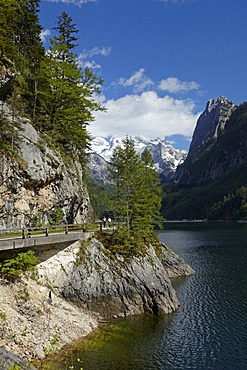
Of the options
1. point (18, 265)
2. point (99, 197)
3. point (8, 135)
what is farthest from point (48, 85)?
point (99, 197)

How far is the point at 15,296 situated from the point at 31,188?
1314cm

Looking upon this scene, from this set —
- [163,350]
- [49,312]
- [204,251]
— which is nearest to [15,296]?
[49,312]

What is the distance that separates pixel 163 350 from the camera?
25.5 m

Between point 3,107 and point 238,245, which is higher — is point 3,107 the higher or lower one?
the higher one

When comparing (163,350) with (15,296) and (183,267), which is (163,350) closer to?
(15,296)

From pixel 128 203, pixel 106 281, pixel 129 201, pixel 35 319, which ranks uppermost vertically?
pixel 129 201

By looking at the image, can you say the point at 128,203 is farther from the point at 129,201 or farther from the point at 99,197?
the point at 99,197

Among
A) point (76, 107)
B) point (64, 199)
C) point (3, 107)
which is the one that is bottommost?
point (64, 199)

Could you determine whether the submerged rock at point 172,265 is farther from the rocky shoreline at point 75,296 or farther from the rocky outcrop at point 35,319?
the rocky outcrop at point 35,319

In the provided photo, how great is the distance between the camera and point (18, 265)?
26828mm

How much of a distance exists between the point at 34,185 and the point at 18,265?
1099cm

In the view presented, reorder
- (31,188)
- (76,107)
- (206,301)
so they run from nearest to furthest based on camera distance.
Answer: (31,188), (206,301), (76,107)

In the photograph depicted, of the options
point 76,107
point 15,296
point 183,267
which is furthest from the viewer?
point 183,267

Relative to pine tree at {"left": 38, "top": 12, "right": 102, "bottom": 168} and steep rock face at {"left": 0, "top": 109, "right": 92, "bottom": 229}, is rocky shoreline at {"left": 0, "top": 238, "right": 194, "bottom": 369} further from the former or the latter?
pine tree at {"left": 38, "top": 12, "right": 102, "bottom": 168}
